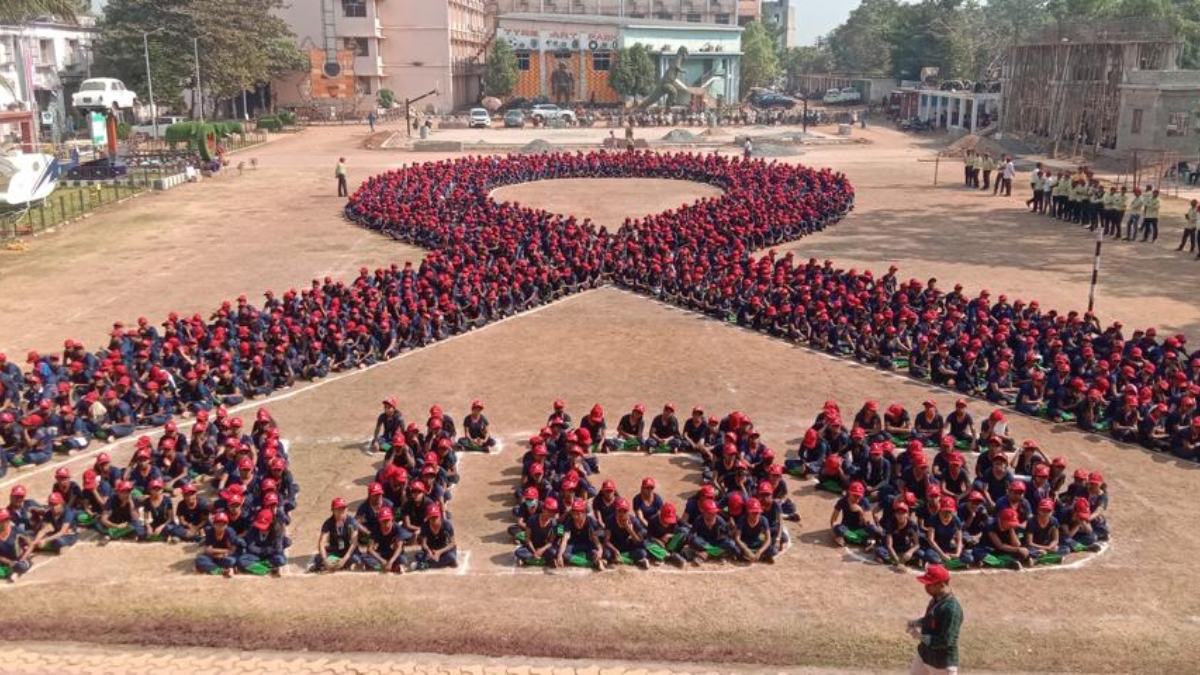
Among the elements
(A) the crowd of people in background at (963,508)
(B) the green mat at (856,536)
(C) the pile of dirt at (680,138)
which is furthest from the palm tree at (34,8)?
(C) the pile of dirt at (680,138)

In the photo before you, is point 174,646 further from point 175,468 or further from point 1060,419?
point 1060,419

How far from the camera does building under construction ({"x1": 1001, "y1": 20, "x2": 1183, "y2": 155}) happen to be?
45656mm

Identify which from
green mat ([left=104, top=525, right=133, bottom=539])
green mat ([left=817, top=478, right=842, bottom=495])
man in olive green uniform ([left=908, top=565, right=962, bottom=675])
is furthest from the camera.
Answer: green mat ([left=817, top=478, right=842, bottom=495])

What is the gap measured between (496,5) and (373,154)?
6101 cm

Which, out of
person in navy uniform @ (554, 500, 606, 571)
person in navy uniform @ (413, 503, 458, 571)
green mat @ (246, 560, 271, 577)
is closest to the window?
person in navy uniform @ (554, 500, 606, 571)

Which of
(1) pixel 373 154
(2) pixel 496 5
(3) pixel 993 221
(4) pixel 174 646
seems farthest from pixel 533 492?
(2) pixel 496 5

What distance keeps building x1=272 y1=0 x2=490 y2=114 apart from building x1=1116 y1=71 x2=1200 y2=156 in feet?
179

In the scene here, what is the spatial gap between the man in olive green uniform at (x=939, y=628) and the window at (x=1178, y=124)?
43.7 metres

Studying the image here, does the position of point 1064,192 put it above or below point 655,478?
above

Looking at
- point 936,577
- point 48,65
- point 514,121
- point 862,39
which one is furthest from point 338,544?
point 862,39

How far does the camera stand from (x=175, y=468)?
12.1 meters

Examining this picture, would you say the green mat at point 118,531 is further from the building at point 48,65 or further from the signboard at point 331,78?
the signboard at point 331,78

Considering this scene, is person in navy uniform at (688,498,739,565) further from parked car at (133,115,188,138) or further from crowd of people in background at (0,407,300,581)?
parked car at (133,115,188,138)

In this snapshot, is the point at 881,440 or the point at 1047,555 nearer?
the point at 1047,555
